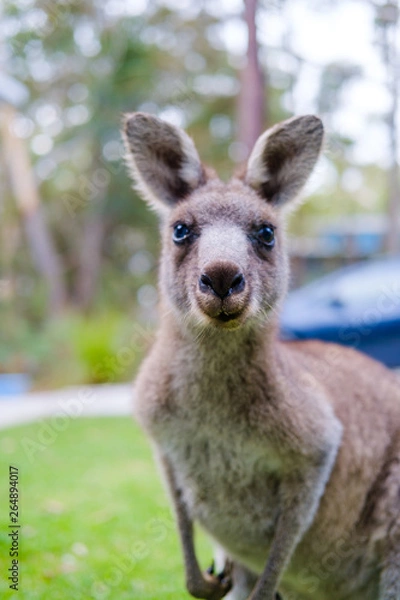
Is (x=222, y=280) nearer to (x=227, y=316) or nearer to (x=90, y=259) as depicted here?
(x=227, y=316)

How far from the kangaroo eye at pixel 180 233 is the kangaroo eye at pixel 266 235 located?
0.88ft

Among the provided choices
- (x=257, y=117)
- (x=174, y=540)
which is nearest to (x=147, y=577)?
(x=174, y=540)

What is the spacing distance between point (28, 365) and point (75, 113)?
6.34 m

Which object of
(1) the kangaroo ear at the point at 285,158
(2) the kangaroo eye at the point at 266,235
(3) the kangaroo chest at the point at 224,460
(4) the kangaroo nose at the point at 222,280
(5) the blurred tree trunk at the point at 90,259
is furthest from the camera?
(5) the blurred tree trunk at the point at 90,259

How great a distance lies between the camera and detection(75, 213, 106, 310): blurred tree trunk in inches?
656

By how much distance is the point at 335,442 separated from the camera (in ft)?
9.02

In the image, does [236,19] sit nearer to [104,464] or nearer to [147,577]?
[104,464]

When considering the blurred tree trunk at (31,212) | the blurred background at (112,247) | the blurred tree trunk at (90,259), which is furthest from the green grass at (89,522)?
the blurred tree trunk at (90,259)

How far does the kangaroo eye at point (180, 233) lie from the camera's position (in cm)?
271

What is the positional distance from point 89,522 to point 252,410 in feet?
9.01

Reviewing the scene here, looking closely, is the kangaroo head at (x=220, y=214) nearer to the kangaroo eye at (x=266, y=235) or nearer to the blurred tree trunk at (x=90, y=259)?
the kangaroo eye at (x=266, y=235)

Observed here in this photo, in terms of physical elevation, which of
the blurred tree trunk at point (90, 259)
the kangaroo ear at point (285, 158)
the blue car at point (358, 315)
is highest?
the kangaroo ear at point (285, 158)

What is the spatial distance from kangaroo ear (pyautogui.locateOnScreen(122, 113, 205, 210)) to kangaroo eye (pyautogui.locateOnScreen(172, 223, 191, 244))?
30cm

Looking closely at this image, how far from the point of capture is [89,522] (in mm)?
4918
